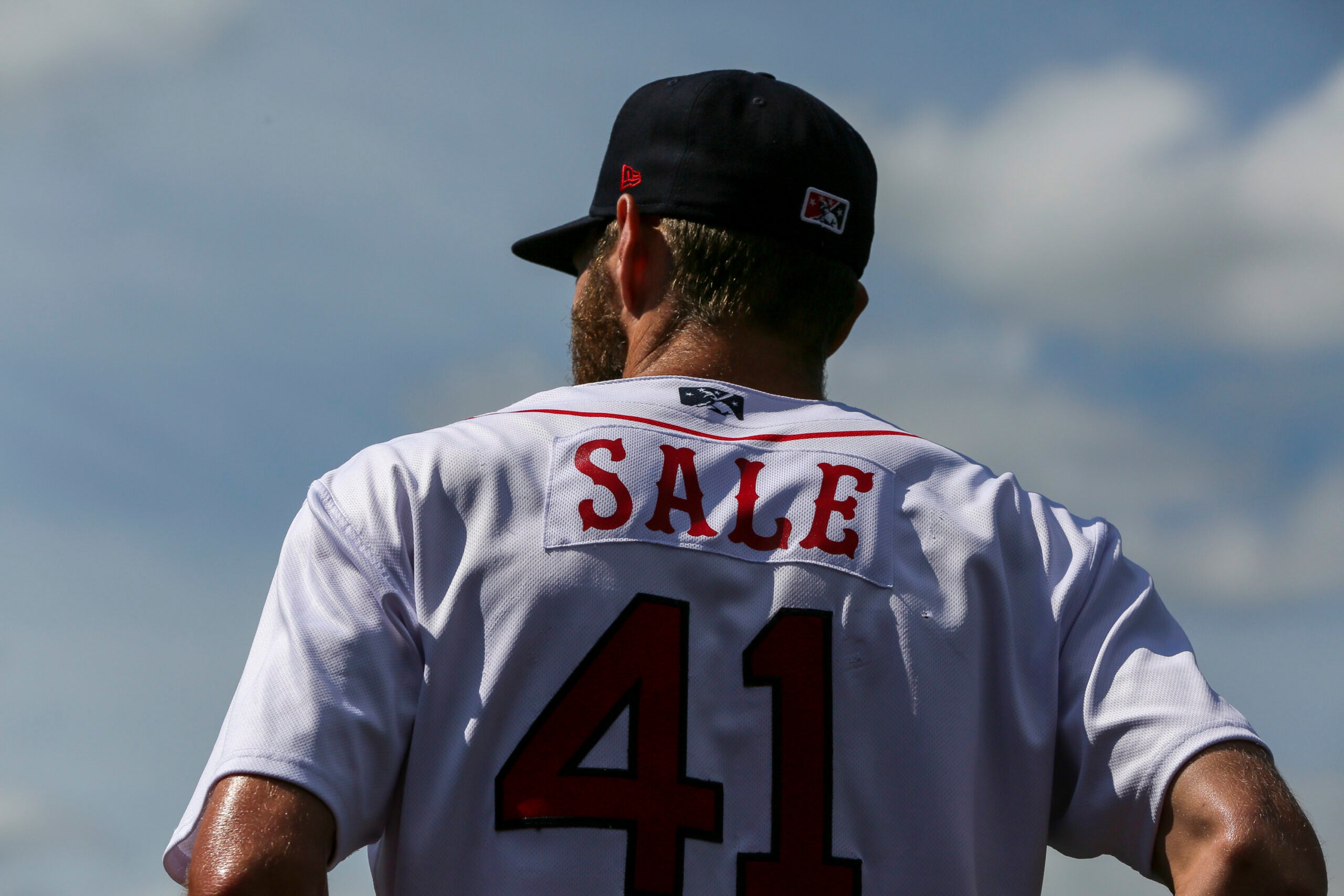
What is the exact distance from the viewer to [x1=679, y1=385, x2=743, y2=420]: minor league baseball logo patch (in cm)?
280

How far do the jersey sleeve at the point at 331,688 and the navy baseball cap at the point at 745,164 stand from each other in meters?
1.15

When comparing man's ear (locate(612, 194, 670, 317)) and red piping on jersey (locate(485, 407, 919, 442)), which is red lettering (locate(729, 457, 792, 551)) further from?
man's ear (locate(612, 194, 670, 317))

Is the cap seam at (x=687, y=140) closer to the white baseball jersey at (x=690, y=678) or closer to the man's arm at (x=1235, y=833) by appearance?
the white baseball jersey at (x=690, y=678)

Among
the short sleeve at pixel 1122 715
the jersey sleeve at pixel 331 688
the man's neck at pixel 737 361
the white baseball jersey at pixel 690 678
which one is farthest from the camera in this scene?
the man's neck at pixel 737 361

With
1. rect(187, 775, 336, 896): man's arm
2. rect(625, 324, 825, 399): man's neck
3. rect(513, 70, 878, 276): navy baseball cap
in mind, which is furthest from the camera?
rect(513, 70, 878, 276): navy baseball cap

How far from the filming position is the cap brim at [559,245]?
137 inches

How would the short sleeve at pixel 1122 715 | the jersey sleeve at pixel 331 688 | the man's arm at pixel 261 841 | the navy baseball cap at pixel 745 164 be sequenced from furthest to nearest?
the navy baseball cap at pixel 745 164 → the short sleeve at pixel 1122 715 → the jersey sleeve at pixel 331 688 → the man's arm at pixel 261 841

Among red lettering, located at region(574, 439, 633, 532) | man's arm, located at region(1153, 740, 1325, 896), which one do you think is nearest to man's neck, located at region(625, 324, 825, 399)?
red lettering, located at region(574, 439, 633, 532)

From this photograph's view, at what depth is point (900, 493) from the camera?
2.73m

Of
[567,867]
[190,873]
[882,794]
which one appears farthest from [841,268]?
[190,873]

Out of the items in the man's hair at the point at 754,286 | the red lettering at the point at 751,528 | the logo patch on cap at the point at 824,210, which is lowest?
the red lettering at the point at 751,528

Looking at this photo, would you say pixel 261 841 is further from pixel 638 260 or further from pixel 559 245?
pixel 559 245

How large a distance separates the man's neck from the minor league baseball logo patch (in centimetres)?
12

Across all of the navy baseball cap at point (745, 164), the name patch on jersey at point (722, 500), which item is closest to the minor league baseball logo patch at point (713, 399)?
the name patch on jersey at point (722, 500)
